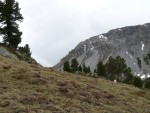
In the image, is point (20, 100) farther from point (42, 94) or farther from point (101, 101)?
point (101, 101)

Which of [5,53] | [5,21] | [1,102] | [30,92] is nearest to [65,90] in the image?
[30,92]

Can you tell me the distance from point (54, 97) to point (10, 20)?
4463 centimetres

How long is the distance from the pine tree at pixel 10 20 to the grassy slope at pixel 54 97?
3435cm

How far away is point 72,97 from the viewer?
1153 inches

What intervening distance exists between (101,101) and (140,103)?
5022 mm

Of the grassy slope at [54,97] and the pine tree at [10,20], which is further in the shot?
the pine tree at [10,20]

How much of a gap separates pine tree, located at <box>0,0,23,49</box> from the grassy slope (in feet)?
113

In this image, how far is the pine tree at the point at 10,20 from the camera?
69.1 metres

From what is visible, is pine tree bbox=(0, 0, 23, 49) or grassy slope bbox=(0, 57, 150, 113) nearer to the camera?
grassy slope bbox=(0, 57, 150, 113)

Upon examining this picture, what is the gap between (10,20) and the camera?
229ft

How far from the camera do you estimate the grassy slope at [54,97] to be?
24.6 metres

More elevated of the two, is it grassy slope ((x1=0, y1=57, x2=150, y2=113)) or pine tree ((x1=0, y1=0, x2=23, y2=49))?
pine tree ((x1=0, y1=0, x2=23, y2=49))

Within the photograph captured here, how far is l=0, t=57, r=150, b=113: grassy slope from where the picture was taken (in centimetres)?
2461

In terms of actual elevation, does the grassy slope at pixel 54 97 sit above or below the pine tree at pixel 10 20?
below
